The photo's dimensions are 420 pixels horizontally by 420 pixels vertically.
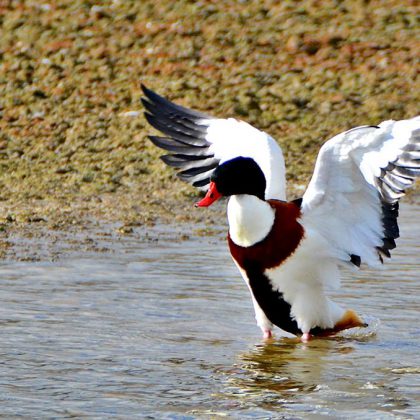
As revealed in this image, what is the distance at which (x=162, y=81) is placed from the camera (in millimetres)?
12789

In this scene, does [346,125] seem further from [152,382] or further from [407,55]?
[152,382]

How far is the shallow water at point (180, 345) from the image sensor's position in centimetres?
551

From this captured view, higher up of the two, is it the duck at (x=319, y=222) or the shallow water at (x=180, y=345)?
the duck at (x=319, y=222)

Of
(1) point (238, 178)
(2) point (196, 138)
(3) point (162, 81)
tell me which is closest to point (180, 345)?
(1) point (238, 178)

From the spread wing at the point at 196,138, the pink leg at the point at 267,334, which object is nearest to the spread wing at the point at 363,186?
the pink leg at the point at 267,334

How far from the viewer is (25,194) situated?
10477 millimetres

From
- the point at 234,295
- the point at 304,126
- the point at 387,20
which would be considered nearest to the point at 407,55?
the point at 387,20

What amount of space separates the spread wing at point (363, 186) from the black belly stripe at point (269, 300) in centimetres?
41

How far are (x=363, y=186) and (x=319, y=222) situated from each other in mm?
370

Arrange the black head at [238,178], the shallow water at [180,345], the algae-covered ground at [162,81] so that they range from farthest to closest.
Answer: the algae-covered ground at [162,81], the black head at [238,178], the shallow water at [180,345]

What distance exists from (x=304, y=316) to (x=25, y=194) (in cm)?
387

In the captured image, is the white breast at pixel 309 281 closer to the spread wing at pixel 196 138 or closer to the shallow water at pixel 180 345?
the shallow water at pixel 180 345

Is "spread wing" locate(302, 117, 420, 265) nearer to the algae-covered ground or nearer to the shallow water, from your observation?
the shallow water

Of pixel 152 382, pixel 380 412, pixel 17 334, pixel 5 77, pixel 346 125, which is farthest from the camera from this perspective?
pixel 5 77
